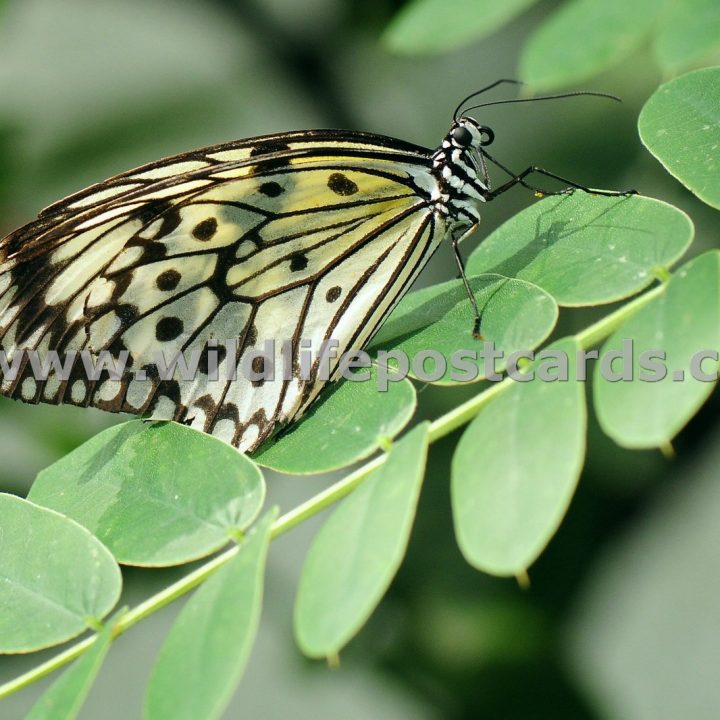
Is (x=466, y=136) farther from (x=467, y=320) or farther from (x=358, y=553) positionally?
(x=358, y=553)

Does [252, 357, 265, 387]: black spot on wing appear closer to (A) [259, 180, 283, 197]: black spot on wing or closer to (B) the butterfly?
(B) the butterfly

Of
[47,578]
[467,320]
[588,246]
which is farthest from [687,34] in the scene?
[47,578]

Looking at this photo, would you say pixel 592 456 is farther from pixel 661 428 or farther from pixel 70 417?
pixel 661 428

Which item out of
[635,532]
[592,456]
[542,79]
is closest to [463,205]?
[542,79]

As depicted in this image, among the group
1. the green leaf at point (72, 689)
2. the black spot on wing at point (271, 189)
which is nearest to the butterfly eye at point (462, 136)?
the black spot on wing at point (271, 189)

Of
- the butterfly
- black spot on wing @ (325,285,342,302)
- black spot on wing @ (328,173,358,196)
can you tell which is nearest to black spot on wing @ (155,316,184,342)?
the butterfly

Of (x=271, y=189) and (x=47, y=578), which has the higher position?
(x=271, y=189)

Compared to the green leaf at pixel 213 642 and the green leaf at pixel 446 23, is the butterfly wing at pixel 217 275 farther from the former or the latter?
the green leaf at pixel 213 642
